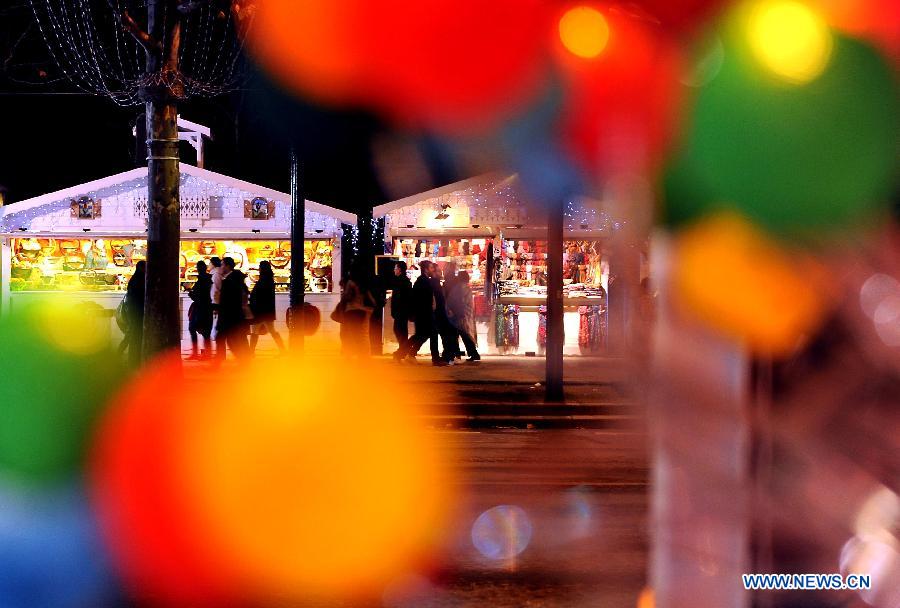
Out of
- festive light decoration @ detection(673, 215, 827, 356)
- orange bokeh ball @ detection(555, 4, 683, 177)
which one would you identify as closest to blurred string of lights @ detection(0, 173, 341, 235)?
orange bokeh ball @ detection(555, 4, 683, 177)

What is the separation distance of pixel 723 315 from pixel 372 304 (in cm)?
1597

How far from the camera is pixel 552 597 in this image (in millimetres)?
5285

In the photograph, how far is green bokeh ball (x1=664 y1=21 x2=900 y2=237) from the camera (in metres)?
1.68

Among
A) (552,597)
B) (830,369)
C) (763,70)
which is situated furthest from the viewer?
(552,597)

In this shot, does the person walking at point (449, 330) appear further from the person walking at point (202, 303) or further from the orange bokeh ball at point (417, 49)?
the person walking at point (202, 303)

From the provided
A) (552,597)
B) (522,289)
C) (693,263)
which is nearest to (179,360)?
(552,597)

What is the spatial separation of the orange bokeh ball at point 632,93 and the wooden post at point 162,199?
32.9ft

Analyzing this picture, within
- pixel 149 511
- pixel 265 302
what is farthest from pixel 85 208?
pixel 149 511

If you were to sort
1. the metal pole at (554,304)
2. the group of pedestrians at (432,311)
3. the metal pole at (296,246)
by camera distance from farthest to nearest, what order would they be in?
1. the group of pedestrians at (432,311)
2. the metal pole at (296,246)
3. the metal pole at (554,304)

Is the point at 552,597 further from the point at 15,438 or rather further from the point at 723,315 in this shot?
the point at 15,438

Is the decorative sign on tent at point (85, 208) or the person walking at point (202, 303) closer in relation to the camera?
the person walking at point (202, 303)

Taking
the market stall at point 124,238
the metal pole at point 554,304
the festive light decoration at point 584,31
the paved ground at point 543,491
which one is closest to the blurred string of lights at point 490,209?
the market stall at point 124,238

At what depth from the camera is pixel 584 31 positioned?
2406 mm

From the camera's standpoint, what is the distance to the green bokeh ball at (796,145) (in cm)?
168
